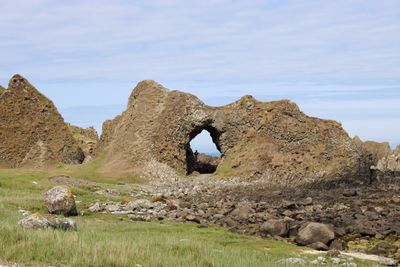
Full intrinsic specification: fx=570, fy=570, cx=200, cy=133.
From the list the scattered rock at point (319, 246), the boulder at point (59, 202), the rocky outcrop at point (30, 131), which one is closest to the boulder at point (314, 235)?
the scattered rock at point (319, 246)

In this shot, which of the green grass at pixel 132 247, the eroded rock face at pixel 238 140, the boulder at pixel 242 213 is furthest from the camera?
the eroded rock face at pixel 238 140

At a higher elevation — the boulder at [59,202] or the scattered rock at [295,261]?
the boulder at [59,202]

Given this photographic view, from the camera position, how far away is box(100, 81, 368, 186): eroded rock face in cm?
6006

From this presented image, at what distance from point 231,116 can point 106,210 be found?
111 feet

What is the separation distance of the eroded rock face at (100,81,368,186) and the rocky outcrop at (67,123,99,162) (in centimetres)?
2211

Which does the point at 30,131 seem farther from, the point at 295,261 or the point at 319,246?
the point at 295,261

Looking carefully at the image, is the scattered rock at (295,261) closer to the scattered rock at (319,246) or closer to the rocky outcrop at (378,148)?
the scattered rock at (319,246)

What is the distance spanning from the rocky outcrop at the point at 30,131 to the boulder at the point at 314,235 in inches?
1991

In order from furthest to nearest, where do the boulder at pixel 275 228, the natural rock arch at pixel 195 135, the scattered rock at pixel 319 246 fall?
the natural rock arch at pixel 195 135 → the boulder at pixel 275 228 → the scattered rock at pixel 319 246

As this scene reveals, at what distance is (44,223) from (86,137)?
8216 centimetres

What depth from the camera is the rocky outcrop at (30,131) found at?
72750mm

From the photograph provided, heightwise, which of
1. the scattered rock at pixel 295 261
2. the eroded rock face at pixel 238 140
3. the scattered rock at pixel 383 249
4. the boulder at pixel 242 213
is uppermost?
the eroded rock face at pixel 238 140

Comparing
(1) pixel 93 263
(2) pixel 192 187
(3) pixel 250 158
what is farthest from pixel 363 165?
(1) pixel 93 263

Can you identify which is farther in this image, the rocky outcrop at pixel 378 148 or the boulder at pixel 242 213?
the rocky outcrop at pixel 378 148
